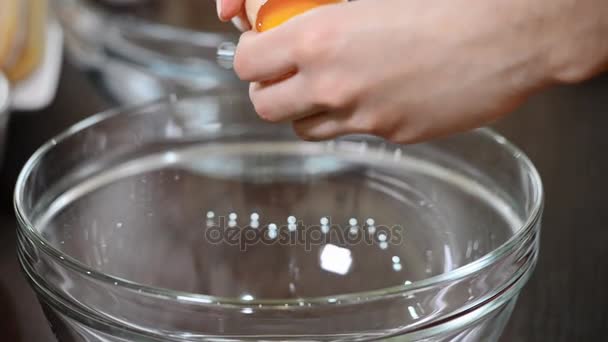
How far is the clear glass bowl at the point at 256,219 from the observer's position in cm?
40

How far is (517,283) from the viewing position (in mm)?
421

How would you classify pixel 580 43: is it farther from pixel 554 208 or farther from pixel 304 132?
pixel 554 208

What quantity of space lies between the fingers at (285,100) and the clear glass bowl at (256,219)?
10cm

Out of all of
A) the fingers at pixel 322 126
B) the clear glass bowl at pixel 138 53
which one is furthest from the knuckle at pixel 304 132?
the clear glass bowl at pixel 138 53

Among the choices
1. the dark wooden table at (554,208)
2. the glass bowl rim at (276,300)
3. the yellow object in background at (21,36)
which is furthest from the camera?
the yellow object in background at (21,36)

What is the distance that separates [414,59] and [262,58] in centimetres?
7

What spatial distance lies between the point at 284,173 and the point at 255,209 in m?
0.05

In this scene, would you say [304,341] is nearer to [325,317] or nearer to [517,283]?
[325,317]

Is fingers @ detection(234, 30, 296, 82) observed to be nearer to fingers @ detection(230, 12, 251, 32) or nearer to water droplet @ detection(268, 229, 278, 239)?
fingers @ detection(230, 12, 251, 32)

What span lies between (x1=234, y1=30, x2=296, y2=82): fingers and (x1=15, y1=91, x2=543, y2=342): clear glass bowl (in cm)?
11

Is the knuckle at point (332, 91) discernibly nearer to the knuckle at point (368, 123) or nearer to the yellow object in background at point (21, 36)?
the knuckle at point (368, 123)

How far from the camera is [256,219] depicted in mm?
566

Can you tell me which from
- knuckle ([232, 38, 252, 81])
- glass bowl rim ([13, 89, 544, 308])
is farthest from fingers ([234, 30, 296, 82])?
glass bowl rim ([13, 89, 544, 308])

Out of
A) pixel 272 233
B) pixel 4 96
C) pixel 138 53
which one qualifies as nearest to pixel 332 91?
pixel 272 233
